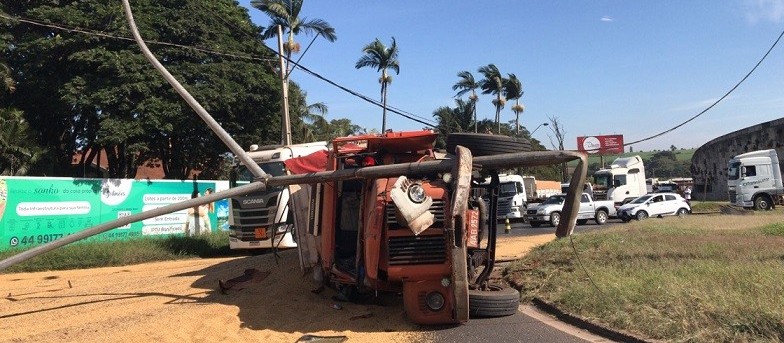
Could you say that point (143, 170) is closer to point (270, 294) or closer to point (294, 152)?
point (294, 152)

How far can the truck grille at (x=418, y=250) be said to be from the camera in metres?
6.83

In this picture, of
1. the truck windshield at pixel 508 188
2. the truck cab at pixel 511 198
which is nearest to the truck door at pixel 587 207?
the truck cab at pixel 511 198

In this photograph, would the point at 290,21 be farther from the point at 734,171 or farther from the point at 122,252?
the point at 734,171

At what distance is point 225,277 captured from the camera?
11.7 meters

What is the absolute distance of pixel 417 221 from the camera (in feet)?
21.1

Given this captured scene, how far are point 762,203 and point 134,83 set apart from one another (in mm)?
30309

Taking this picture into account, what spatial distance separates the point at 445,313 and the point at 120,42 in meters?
22.9

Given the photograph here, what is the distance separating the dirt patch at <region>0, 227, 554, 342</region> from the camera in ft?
23.7

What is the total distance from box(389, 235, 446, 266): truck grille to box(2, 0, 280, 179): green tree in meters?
19.3

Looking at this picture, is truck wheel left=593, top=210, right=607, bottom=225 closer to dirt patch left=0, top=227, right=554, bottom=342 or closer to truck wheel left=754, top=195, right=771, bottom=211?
truck wheel left=754, top=195, right=771, bottom=211

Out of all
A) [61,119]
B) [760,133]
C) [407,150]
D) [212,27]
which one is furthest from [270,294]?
[760,133]

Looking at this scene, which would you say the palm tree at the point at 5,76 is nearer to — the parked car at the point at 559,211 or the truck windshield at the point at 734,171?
the parked car at the point at 559,211

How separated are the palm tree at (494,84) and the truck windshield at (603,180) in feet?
59.1

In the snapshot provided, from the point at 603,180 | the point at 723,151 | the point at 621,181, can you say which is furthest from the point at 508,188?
the point at 723,151
